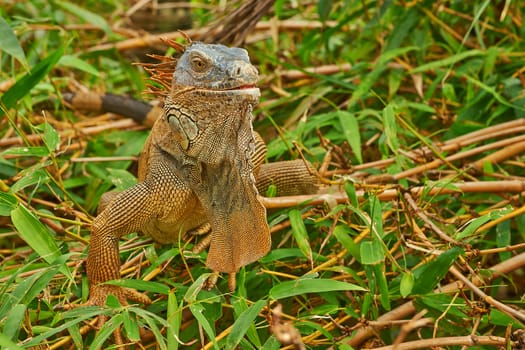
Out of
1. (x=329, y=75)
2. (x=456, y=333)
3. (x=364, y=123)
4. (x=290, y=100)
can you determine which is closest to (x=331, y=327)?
(x=456, y=333)

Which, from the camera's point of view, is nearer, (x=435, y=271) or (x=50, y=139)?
(x=435, y=271)

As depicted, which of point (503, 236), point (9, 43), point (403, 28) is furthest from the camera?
point (403, 28)

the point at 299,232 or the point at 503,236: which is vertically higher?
the point at 299,232

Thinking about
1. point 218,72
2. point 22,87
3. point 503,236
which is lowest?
point 503,236

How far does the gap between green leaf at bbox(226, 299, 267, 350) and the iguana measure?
0.38m

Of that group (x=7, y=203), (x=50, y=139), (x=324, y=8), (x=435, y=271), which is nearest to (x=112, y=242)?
(x=7, y=203)

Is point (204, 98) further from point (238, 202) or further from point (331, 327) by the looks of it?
point (331, 327)

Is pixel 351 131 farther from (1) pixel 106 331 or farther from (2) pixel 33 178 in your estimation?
(1) pixel 106 331

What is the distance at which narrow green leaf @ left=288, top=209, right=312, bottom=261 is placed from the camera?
305cm

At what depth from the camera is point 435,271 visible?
277 cm

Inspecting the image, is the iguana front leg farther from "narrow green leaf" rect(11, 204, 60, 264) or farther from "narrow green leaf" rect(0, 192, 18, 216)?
"narrow green leaf" rect(0, 192, 18, 216)

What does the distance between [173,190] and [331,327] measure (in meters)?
0.78

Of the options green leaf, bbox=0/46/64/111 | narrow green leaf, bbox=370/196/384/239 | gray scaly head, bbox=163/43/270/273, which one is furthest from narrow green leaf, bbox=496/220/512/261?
green leaf, bbox=0/46/64/111

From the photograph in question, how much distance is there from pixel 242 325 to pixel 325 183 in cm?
116
